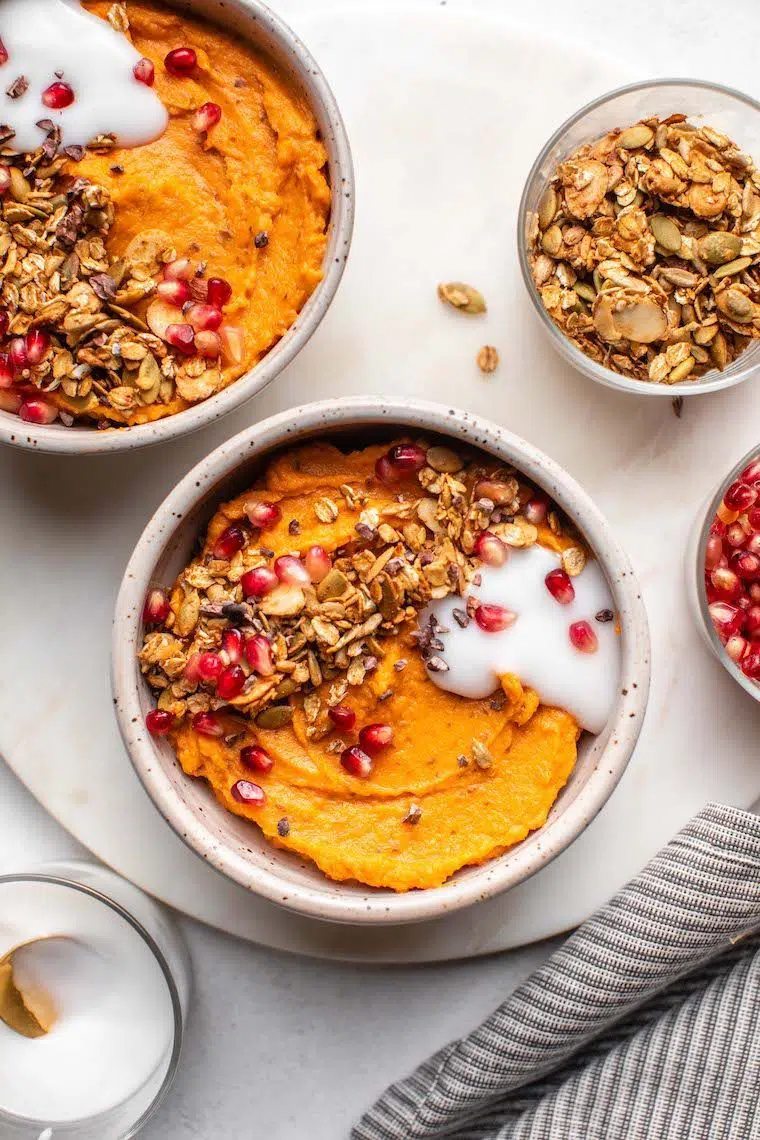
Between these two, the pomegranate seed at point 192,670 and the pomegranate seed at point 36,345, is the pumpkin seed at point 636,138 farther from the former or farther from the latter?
the pomegranate seed at point 192,670

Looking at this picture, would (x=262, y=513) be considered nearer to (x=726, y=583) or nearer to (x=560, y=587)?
(x=560, y=587)

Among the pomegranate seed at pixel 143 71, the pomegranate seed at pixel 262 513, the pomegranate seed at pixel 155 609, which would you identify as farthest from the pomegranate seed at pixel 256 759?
the pomegranate seed at pixel 143 71

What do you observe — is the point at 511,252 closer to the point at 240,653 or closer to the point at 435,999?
the point at 240,653

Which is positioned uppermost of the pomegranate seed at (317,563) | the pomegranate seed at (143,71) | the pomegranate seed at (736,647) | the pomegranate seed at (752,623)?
the pomegranate seed at (143,71)

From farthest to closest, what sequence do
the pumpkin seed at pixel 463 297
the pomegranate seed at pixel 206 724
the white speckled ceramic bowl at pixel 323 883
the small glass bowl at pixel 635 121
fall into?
the pumpkin seed at pixel 463 297 → the small glass bowl at pixel 635 121 → the pomegranate seed at pixel 206 724 → the white speckled ceramic bowl at pixel 323 883

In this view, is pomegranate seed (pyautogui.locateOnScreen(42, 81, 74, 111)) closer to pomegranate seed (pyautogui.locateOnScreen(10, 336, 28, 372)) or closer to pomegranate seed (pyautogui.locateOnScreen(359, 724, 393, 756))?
pomegranate seed (pyautogui.locateOnScreen(10, 336, 28, 372))

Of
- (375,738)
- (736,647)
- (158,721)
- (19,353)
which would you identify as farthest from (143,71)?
(736,647)

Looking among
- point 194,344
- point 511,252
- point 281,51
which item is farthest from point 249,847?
point 281,51

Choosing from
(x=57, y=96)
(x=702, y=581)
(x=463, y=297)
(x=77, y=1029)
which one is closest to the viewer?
(x=57, y=96)

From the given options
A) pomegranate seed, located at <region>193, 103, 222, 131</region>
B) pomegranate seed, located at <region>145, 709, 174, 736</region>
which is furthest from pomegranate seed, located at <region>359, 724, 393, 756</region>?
pomegranate seed, located at <region>193, 103, 222, 131</region>
